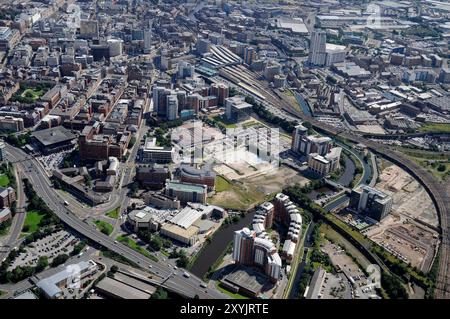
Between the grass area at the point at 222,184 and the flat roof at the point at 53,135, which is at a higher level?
the flat roof at the point at 53,135

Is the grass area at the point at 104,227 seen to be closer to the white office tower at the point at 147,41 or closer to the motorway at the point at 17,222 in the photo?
the motorway at the point at 17,222

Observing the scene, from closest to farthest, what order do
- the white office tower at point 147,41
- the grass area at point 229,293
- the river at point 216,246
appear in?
the grass area at point 229,293 → the river at point 216,246 → the white office tower at point 147,41

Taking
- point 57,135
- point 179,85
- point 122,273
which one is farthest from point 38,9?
point 122,273

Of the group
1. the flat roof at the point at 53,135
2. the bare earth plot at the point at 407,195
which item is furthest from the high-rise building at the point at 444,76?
the flat roof at the point at 53,135

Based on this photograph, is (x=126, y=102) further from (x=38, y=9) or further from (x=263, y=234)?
(x=38, y=9)

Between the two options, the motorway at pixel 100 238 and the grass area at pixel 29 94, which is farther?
the grass area at pixel 29 94

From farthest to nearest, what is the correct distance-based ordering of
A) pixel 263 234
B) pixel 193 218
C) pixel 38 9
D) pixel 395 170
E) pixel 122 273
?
pixel 38 9 < pixel 395 170 < pixel 193 218 < pixel 263 234 < pixel 122 273
